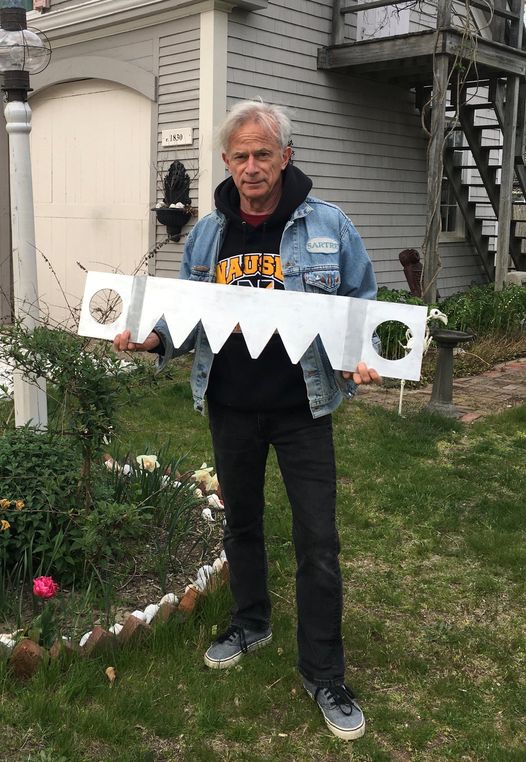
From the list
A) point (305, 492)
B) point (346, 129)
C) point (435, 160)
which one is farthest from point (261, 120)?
point (346, 129)

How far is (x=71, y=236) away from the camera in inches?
363

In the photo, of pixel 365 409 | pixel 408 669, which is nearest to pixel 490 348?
pixel 365 409

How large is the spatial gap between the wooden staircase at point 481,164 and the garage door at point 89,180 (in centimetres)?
346

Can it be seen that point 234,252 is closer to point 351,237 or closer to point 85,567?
point 351,237

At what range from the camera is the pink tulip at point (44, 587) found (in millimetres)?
2695

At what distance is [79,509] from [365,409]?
345 centimetres

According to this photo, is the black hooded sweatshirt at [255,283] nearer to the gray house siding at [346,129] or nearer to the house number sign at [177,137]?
the house number sign at [177,137]

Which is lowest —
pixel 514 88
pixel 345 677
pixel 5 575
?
pixel 345 677

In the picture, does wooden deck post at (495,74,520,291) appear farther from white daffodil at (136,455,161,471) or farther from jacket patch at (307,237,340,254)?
jacket patch at (307,237,340,254)

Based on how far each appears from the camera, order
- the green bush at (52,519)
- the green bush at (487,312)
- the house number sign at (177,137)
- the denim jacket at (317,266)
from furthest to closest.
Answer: the green bush at (487,312), the house number sign at (177,137), the green bush at (52,519), the denim jacket at (317,266)

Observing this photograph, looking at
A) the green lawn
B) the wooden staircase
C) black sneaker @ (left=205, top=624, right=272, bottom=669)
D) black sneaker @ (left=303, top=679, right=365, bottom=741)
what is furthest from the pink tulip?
the wooden staircase

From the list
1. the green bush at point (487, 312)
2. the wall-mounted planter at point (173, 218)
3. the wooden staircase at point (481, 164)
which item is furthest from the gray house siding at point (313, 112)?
the green bush at point (487, 312)

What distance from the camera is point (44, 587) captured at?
2697mm

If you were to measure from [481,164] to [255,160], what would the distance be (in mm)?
8164
